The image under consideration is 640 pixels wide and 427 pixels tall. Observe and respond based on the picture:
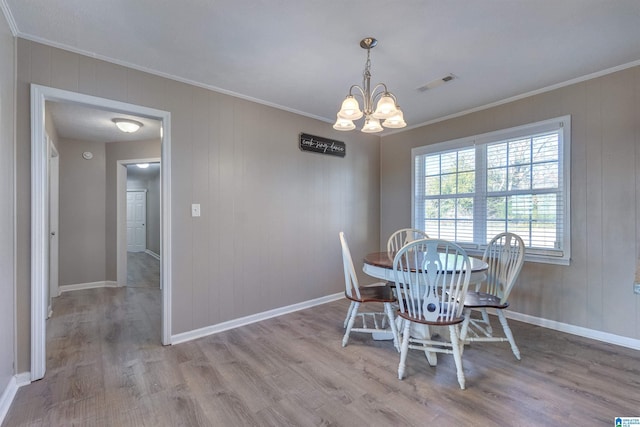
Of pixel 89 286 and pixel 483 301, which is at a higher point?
pixel 483 301

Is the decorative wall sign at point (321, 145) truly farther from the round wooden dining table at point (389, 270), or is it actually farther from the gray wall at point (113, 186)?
the gray wall at point (113, 186)

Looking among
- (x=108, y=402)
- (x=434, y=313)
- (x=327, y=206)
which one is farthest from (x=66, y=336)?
(x=434, y=313)

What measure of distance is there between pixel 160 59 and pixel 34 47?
30.0 inches

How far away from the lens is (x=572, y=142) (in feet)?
9.00

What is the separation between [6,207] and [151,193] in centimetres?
659

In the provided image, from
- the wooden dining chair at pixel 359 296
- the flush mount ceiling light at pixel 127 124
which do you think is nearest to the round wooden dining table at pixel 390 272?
the wooden dining chair at pixel 359 296

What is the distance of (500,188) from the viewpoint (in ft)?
10.6

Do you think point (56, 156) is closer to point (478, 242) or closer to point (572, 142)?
point (478, 242)

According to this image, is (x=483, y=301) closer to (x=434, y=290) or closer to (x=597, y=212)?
(x=434, y=290)

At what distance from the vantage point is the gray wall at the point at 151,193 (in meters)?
7.45

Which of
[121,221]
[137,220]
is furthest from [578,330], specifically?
[137,220]

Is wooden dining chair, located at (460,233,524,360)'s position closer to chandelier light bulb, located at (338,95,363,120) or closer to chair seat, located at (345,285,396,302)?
chair seat, located at (345,285,396,302)

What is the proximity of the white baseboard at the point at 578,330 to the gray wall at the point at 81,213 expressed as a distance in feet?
18.7

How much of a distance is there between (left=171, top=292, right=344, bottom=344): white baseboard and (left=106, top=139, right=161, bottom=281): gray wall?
2.79 m
